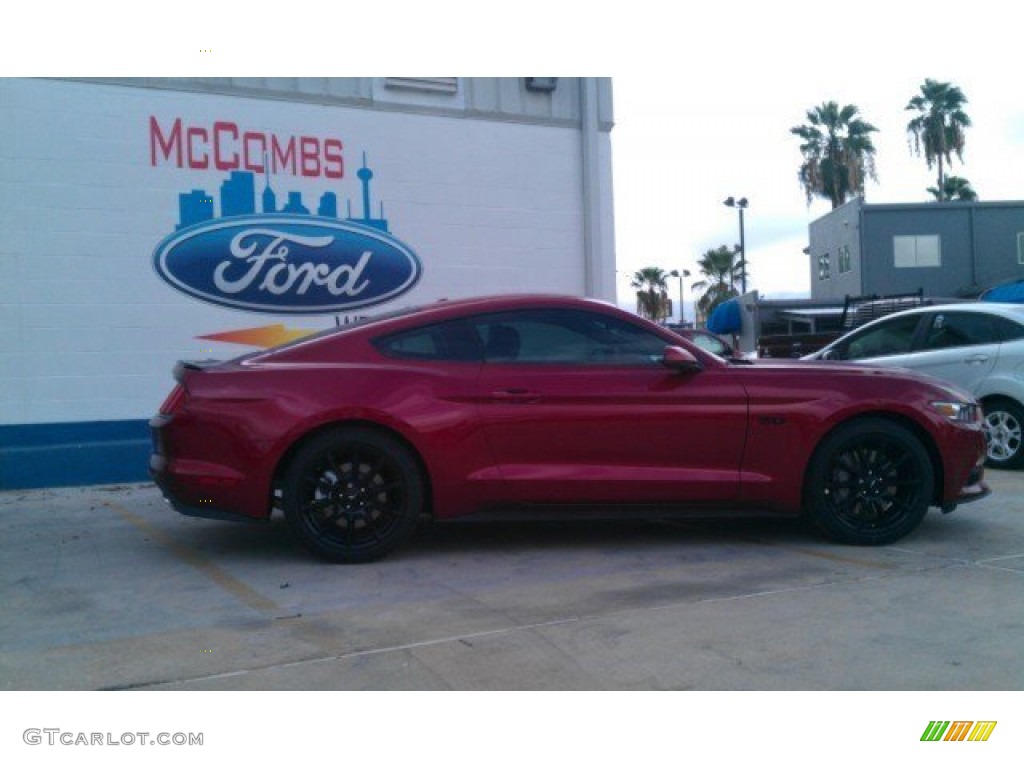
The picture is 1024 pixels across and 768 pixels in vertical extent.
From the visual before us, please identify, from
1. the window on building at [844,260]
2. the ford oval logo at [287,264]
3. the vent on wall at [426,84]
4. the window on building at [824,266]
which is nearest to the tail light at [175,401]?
the ford oval logo at [287,264]

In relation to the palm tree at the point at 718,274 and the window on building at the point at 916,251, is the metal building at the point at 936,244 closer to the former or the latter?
the window on building at the point at 916,251

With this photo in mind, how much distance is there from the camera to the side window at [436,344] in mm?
5848

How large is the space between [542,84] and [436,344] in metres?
6.56

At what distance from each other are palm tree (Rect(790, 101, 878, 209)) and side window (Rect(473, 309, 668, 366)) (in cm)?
4421

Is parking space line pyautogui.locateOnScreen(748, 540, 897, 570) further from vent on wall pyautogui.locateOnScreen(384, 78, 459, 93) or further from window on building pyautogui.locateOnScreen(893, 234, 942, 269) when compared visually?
window on building pyautogui.locateOnScreen(893, 234, 942, 269)

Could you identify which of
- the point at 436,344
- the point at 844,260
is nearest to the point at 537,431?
the point at 436,344

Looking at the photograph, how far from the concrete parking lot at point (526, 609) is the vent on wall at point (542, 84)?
6390 millimetres

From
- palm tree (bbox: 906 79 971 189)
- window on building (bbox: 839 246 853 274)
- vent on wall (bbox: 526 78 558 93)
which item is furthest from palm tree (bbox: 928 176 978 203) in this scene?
vent on wall (bbox: 526 78 558 93)

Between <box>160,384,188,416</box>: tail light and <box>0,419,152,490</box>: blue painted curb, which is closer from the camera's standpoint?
<box>160,384,188,416</box>: tail light

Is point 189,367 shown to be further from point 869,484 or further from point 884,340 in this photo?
point 884,340

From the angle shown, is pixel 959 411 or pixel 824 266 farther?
pixel 824 266

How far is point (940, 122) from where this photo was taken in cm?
4619

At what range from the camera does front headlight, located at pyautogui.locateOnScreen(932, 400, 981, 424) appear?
602cm

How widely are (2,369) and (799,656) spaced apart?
25.5 ft
